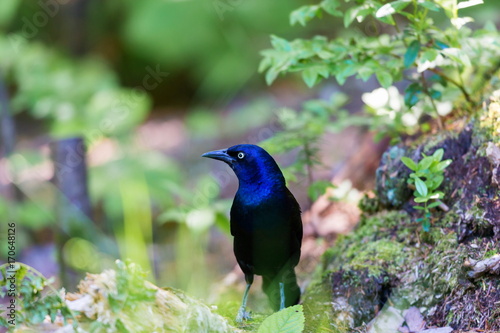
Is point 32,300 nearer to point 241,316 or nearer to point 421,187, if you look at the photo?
point 241,316

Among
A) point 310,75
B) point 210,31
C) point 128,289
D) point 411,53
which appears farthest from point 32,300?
point 210,31

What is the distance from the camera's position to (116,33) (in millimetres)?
9844

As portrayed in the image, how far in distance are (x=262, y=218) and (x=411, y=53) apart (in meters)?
1.32

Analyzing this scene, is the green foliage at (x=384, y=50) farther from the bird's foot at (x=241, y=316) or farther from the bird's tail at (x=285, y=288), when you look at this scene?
the bird's foot at (x=241, y=316)

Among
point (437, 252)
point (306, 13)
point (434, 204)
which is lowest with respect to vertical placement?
point (437, 252)

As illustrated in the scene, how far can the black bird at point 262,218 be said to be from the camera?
307 centimetres

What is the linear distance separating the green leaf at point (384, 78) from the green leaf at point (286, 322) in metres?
1.45

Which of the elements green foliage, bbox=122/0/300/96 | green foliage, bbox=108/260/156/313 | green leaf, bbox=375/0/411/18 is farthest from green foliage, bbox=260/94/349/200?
green foliage, bbox=122/0/300/96

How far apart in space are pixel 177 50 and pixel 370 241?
228 inches

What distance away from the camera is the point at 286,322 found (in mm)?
2430

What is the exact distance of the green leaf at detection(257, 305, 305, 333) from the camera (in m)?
2.39

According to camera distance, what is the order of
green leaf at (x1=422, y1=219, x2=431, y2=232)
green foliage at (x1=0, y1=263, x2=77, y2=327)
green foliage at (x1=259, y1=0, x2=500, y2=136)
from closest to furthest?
green foliage at (x1=0, y1=263, x2=77, y2=327)
green foliage at (x1=259, y1=0, x2=500, y2=136)
green leaf at (x1=422, y1=219, x2=431, y2=232)

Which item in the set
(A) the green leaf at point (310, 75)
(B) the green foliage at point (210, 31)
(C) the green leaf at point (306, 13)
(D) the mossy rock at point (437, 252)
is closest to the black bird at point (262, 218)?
(D) the mossy rock at point (437, 252)

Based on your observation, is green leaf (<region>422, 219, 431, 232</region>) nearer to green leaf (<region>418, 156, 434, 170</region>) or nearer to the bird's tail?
green leaf (<region>418, 156, 434, 170</region>)
